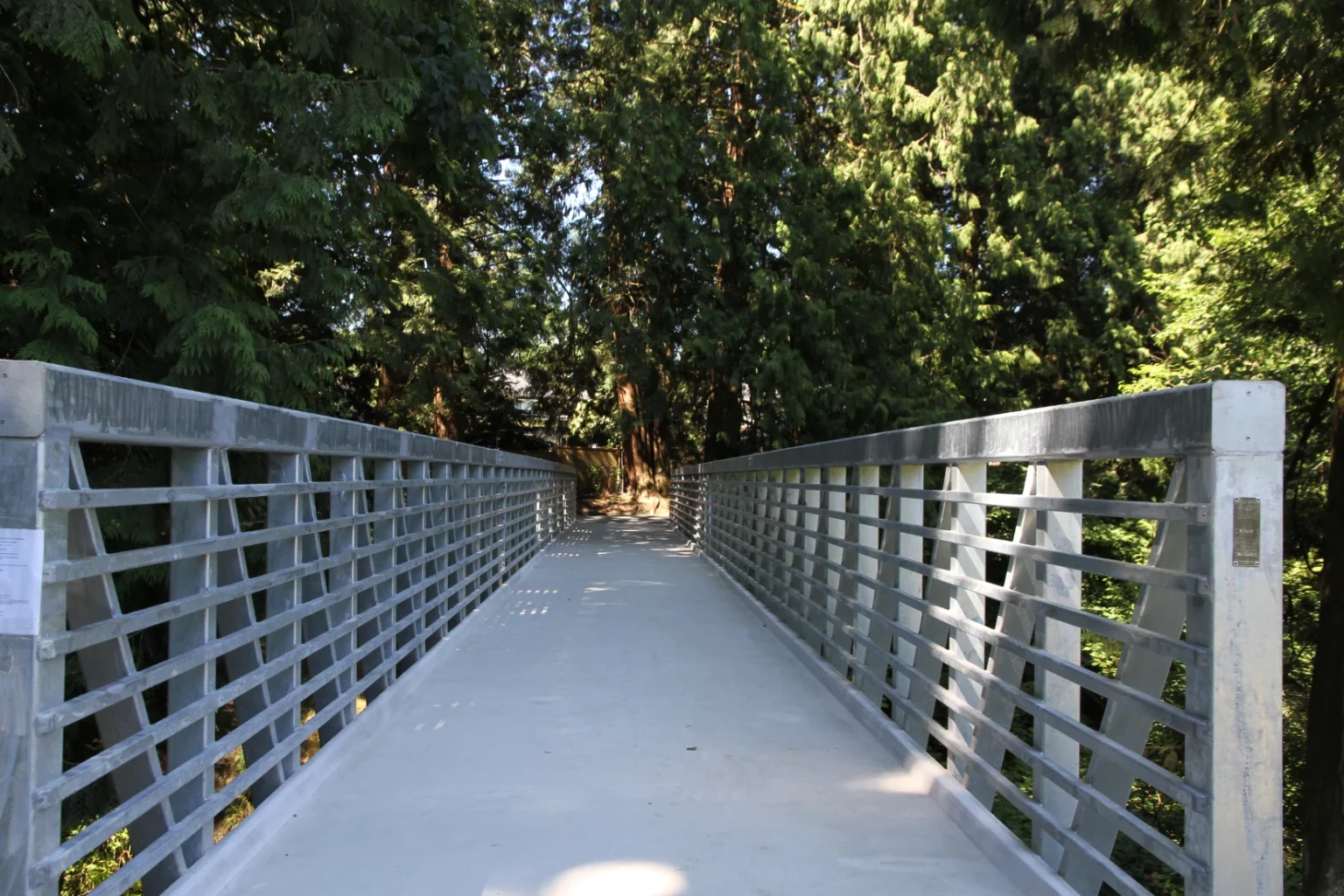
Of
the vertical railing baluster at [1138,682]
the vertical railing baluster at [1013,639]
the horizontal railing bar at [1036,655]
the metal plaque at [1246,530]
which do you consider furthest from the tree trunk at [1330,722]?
the metal plaque at [1246,530]

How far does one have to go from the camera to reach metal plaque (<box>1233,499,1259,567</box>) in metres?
2.28

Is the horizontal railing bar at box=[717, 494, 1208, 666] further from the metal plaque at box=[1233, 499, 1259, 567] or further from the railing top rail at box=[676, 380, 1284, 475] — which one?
the railing top rail at box=[676, 380, 1284, 475]

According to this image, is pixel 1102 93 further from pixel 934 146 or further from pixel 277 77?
pixel 277 77

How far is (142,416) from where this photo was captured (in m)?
2.74

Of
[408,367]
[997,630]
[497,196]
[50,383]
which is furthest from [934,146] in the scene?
[50,383]

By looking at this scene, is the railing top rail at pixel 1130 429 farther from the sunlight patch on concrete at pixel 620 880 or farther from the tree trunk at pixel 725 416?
the tree trunk at pixel 725 416

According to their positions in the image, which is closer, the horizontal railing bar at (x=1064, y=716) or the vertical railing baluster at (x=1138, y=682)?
the horizontal railing bar at (x=1064, y=716)

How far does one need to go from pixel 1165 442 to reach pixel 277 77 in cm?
727

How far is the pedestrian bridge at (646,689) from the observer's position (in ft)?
7.48

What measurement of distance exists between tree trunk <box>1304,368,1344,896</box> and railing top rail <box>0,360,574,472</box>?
6092mm

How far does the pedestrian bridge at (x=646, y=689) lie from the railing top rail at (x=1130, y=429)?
0.01m

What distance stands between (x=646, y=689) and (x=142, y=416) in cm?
367

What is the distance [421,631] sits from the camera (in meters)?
6.50

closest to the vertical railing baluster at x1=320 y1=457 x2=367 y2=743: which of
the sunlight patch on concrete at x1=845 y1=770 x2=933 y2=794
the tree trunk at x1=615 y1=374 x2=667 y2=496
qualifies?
the sunlight patch on concrete at x1=845 y1=770 x2=933 y2=794
